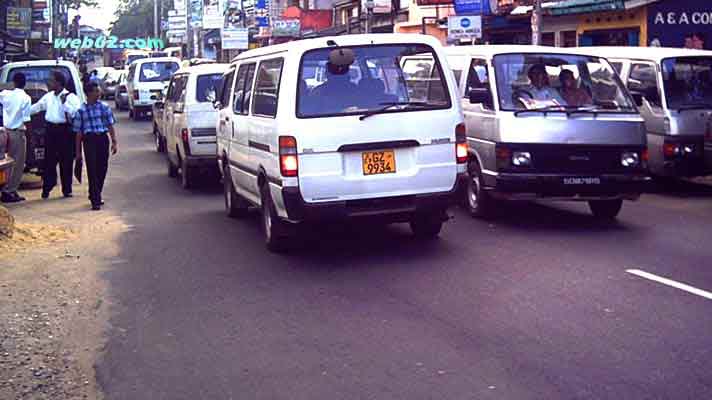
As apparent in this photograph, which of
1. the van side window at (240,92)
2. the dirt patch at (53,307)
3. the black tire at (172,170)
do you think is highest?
the van side window at (240,92)

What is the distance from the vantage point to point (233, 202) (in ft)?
41.2

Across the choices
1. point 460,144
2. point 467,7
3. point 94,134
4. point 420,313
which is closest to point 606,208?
point 460,144

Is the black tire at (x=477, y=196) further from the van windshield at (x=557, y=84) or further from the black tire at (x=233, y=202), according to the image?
the black tire at (x=233, y=202)

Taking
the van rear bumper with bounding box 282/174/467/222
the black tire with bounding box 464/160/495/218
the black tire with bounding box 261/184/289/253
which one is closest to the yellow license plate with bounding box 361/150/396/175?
the van rear bumper with bounding box 282/174/467/222

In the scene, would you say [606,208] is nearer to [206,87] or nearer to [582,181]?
[582,181]

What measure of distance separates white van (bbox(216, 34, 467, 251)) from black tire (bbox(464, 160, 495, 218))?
1.80 metres

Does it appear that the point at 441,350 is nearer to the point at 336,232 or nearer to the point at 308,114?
the point at 308,114

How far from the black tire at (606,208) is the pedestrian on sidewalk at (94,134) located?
254 inches

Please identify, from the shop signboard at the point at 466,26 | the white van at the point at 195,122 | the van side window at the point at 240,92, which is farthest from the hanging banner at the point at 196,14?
the van side window at the point at 240,92

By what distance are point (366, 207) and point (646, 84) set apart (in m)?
6.66

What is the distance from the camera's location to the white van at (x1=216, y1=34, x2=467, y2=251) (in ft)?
29.6

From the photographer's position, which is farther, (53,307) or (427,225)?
(427,225)

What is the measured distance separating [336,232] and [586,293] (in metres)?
3.76

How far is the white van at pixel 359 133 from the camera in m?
9.03
